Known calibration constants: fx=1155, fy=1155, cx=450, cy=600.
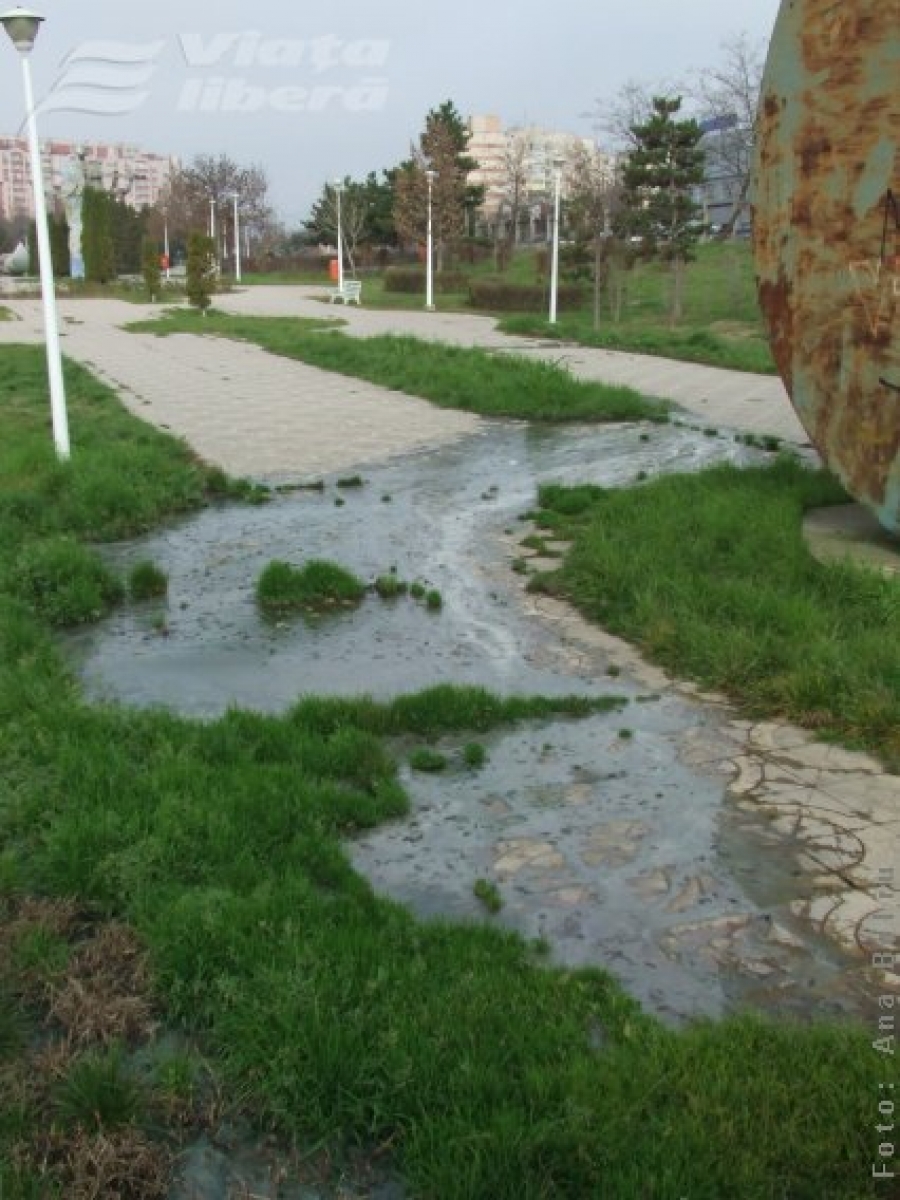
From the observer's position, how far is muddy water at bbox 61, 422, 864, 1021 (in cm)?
331

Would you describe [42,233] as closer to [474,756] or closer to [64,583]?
[64,583]

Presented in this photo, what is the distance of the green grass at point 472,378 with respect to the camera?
13398 mm

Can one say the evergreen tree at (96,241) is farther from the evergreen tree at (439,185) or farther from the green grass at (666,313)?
the evergreen tree at (439,185)

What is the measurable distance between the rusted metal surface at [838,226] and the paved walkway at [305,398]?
4.91 metres

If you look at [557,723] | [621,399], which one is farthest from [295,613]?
[621,399]

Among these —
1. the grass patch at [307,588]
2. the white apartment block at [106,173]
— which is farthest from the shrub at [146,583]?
the white apartment block at [106,173]

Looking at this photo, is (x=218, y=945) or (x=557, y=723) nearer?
(x=218, y=945)

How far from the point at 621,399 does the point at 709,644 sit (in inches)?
331

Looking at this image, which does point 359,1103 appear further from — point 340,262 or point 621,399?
point 340,262

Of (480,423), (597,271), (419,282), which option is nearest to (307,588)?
(480,423)

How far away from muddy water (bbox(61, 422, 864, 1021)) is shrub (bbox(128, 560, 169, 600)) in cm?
12

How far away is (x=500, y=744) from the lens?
4.73 meters

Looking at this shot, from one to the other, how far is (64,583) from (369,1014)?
4.41 m

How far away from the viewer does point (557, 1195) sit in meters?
2.37
